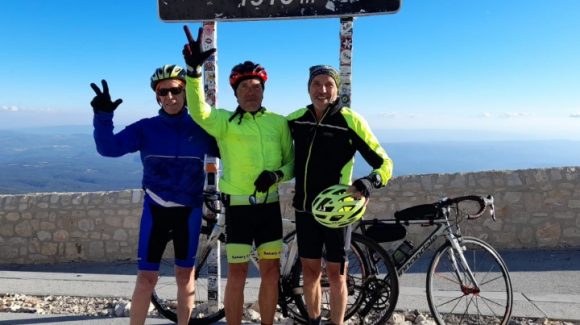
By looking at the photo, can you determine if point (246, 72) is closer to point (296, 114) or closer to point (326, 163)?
point (296, 114)

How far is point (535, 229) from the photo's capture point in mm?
6207

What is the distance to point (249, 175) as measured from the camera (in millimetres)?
2955

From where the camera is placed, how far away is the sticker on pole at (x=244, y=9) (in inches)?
141

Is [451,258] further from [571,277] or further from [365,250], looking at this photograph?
[571,277]

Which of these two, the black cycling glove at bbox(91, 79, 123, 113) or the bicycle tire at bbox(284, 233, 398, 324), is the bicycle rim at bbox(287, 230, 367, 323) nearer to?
the bicycle tire at bbox(284, 233, 398, 324)

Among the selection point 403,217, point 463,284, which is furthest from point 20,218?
point 463,284

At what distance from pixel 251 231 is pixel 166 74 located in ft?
4.43

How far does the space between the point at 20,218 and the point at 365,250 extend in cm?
662

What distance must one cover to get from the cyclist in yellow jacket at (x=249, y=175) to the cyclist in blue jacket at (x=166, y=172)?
0.23 metres

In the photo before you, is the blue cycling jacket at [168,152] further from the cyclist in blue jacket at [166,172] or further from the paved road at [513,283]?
the paved road at [513,283]

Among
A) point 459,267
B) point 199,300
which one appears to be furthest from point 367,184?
point 199,300

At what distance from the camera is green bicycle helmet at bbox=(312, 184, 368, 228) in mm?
2816

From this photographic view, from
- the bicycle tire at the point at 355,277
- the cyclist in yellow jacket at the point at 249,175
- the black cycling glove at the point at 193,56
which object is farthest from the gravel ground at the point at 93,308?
the black cycling glove at the point at 193,56

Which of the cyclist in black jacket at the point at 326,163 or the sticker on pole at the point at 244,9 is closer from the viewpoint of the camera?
the cyclist in black jacket at the point at 326,163
